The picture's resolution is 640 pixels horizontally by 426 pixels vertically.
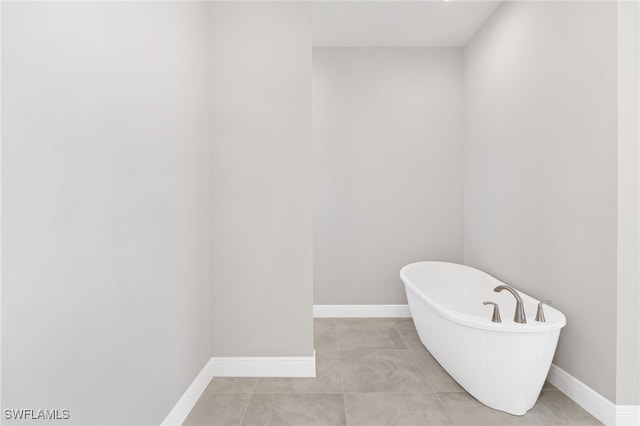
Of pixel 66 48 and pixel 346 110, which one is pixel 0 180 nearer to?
pixel 66 48

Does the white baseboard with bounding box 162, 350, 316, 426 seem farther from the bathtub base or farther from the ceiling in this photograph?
the ceiling

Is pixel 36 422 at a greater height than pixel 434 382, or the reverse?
pixel 36 422

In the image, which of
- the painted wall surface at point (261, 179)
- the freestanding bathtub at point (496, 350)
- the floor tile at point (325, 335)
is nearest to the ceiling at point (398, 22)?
the painted wall surface at point (261, 179)

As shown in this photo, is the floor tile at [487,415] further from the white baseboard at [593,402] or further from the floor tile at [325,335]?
the floor tile at [325,335]

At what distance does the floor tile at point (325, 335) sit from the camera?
2.69m

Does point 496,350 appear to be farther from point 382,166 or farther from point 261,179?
point 382,166

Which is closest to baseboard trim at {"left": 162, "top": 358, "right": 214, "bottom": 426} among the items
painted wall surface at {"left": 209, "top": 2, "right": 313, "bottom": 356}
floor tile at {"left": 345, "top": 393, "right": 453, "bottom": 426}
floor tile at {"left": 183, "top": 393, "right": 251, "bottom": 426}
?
floor tile at {"left": 183, "top": 393, "right": 251, "bottom": 426}

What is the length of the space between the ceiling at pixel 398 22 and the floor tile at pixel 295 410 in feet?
10.1

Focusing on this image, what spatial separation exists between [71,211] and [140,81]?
0.67 meters

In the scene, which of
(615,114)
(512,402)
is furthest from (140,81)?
(512,402)

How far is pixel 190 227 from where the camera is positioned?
6.03 ft

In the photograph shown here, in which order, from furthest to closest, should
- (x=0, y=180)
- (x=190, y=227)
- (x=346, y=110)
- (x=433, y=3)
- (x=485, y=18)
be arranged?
(x=346, y=110) < (x=485, y=18) < (x=433, y=3) < (x=190, y=227) < (x=0, y=180)

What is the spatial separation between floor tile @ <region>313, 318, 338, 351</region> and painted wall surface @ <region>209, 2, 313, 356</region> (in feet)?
1.74

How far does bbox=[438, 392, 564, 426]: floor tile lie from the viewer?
1685 mm
